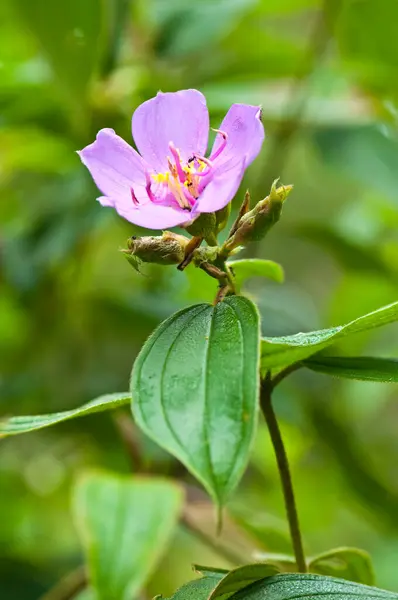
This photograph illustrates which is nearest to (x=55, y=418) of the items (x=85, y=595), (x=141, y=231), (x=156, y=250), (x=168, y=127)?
(x=156, y=250)

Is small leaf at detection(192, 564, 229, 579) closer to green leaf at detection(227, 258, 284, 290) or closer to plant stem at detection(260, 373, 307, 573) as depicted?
plant stem at detection(260, 373, 307, 573)

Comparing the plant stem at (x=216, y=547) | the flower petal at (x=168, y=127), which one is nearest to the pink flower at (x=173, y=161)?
the flower petal at (x=168, y=127)

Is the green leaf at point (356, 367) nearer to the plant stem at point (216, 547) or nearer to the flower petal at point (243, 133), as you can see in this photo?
the flower petal at point (243, 133)

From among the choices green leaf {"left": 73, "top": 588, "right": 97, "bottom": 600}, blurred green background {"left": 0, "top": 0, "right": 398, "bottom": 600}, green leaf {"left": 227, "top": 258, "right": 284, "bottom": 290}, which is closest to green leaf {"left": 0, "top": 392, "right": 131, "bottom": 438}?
green leaf {"left": 227, "top": 258, "right": 284, "bottom": 290}

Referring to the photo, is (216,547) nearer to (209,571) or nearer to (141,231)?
(209,571)

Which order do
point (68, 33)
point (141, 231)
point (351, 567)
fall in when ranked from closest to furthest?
point (351, 567)
point (68, 33)
point (141, 231)

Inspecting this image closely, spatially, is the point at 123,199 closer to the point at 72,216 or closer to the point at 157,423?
the point at 157,423
